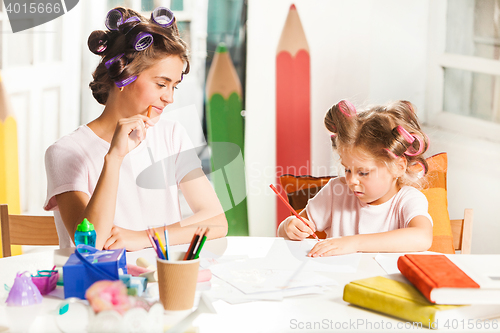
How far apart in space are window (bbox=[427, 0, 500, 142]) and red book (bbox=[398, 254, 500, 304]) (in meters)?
1.25

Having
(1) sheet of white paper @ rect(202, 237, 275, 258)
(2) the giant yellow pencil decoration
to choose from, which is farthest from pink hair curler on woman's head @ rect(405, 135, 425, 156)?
(2) the giant yellow pencil decoration

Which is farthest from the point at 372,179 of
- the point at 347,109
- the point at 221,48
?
the point at 221,48

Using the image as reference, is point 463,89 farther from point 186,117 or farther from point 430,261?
point 430,261

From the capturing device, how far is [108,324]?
58 cm

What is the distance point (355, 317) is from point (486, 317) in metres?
0.18

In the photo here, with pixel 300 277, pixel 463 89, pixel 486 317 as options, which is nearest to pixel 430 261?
pixel 486 317

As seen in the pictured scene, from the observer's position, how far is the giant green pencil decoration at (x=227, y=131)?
199 centimetres

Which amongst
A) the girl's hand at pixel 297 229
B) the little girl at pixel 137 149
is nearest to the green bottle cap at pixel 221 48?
the little girl at pixel 137 149

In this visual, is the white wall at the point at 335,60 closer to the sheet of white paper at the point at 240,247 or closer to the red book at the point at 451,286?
the sheet of white paper at the point at 240,247

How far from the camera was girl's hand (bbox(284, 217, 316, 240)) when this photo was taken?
1137 mm

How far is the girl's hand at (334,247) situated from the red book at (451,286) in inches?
11.5

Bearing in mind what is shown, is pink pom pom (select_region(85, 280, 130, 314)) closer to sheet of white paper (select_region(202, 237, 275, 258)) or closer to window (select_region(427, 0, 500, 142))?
sheet of white paper (select_region(202, 237, 275, 258))

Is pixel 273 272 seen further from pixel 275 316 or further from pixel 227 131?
pixel 227 131

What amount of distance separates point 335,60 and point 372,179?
34.5 inches
